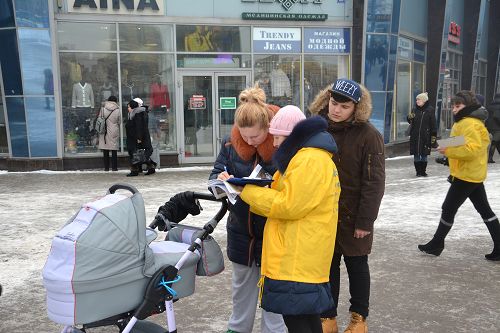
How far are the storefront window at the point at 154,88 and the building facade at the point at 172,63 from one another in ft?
0.09

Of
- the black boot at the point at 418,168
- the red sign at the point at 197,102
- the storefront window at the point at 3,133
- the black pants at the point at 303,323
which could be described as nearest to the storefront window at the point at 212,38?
the red sign at the point at 197,102

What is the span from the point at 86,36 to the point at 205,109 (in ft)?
11.4

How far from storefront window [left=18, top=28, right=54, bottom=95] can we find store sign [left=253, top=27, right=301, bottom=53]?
5.24 m

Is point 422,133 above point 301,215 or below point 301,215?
below

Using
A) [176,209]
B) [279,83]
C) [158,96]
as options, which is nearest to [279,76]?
[279,83]

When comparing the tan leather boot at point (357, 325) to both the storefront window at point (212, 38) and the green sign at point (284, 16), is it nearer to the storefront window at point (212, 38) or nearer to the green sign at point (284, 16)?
the storefront window at point (212, 38)

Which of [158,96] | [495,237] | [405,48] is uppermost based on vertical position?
[405,48]

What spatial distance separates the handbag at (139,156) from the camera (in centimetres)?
1213

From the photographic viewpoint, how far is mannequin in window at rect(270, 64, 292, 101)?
1456 cm

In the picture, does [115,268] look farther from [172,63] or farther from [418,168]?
[172,63]

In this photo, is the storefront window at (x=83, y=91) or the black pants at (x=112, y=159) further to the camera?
the storefront window at (x=83, y=91)

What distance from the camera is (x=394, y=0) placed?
48.5 ft

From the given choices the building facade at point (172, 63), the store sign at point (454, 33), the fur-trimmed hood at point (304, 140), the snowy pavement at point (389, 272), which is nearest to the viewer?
the fur-trimmed hood at point (304, 140)

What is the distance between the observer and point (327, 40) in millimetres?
14711
